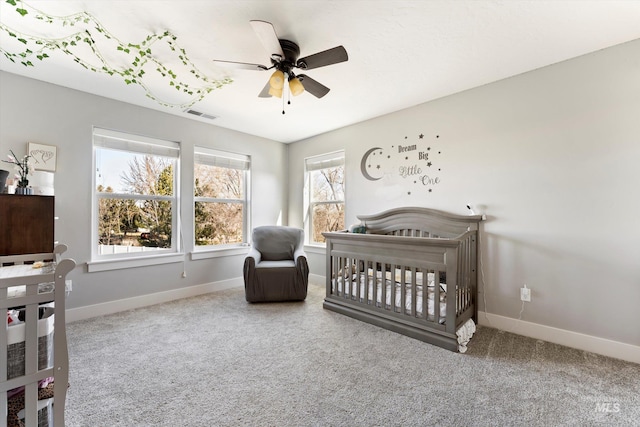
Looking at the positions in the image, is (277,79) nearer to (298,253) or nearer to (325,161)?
(298,253)

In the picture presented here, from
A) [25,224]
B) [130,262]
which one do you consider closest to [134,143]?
[130,262]

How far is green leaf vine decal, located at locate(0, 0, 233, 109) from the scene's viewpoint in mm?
1813

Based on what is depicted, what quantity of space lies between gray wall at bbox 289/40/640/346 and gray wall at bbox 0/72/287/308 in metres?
3.04

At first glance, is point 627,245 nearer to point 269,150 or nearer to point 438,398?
point 438,398

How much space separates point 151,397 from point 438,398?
1.72 metres

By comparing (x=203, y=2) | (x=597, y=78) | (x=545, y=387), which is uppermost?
(x=203, y=2)

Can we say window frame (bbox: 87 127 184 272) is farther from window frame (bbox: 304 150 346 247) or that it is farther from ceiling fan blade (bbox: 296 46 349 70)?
ceiling fan blade (bbox: 296 46 349 70)

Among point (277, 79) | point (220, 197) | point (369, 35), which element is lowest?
point (220, 197)

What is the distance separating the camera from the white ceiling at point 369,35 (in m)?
1.68

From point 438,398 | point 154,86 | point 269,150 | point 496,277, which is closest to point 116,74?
point 154,86

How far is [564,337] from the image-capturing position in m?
2.29

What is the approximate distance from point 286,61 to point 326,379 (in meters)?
2.26

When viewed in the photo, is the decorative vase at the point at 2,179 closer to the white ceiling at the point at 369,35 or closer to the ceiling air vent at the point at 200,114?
the white ceiling at the point at 369,35

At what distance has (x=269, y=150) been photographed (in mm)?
4598
